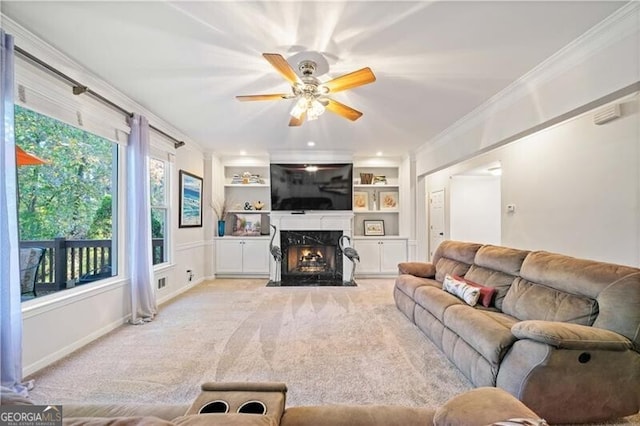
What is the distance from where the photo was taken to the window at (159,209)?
4.20 metres

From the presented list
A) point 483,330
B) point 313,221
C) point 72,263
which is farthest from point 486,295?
point 72,263

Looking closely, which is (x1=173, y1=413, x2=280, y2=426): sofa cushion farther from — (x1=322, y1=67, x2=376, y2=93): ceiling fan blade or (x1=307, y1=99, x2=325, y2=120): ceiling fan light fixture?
(x1=307, y1=99, x2=325, y2=120): ceiling fan light fixture

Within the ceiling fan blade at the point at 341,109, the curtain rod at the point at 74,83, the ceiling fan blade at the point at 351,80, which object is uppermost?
the curtain rod at the point at 74,83

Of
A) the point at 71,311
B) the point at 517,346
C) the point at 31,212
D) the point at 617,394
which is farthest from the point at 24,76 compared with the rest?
the point at 617,394

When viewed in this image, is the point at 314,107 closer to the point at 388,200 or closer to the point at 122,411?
the point at 122,411

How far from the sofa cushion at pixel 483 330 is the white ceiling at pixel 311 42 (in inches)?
83.4

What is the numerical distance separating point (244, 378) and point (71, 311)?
1.79m

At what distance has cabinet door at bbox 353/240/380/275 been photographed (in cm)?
622

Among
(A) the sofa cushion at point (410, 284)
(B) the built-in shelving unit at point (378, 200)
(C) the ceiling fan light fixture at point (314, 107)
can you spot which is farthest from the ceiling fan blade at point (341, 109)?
(B) the built-in shelving unit at point (378, 200)

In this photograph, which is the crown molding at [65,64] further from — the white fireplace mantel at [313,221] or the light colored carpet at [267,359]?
the white fireplace mantel at [313,221]

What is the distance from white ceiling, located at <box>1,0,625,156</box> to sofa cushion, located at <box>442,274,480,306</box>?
2.02 meters

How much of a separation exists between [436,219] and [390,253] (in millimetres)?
1460

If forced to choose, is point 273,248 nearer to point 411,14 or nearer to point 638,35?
point 411,14

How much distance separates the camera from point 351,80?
2.25 metres
